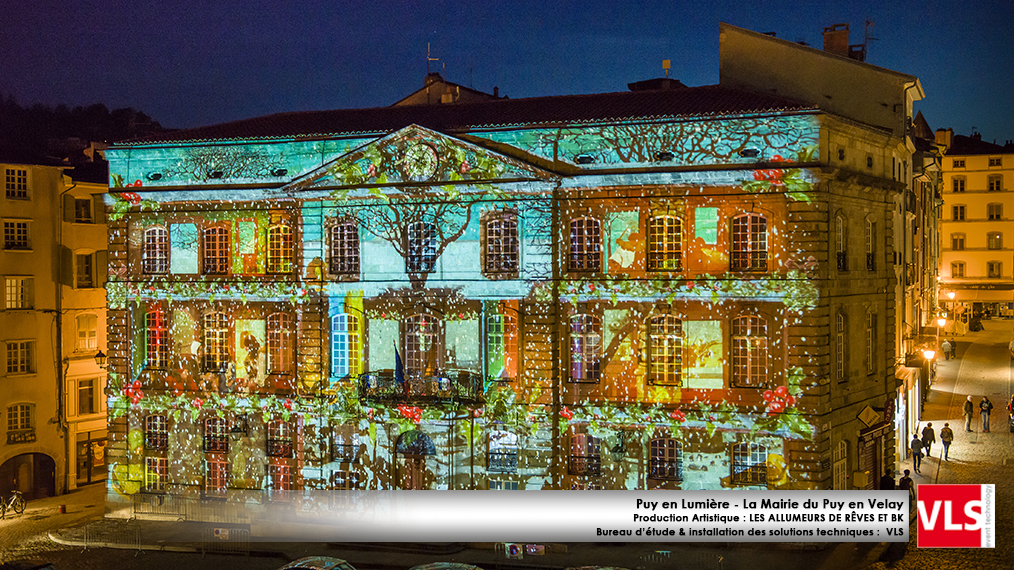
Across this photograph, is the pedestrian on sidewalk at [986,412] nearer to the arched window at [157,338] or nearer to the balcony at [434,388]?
the balcony at [434,388]

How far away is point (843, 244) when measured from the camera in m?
34.0

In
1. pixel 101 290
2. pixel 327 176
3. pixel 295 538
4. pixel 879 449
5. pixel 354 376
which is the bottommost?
pixel 295 538

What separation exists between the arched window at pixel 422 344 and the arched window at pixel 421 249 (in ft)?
5.45

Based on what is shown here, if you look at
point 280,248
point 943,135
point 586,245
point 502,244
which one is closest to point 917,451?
point 586,245

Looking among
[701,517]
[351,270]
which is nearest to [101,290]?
[351,270]

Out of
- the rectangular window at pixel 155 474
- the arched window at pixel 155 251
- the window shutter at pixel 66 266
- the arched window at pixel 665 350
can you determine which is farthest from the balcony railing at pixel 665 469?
the window shutter at pixel 66 266

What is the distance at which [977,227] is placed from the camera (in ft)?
298

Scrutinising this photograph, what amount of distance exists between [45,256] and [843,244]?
32435mm

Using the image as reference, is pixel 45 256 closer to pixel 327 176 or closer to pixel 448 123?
pixel 327 176

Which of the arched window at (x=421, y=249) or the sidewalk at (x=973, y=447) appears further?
the arched window at (x=421, y=249)

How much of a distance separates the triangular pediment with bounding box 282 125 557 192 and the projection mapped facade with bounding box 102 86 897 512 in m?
0.08

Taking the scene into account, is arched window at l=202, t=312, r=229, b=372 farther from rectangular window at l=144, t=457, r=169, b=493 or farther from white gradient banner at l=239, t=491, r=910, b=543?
white gradient banner at l=239, t=491, r=910, b=543

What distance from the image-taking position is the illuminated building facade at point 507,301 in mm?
32312

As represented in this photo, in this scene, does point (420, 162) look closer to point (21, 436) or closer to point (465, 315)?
point (465, 315)
